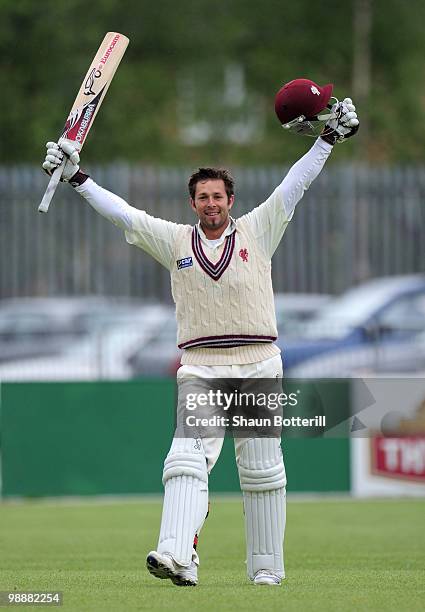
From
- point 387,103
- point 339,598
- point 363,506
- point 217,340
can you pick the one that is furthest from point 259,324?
point 387,103

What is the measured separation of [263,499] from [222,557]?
3.00 metres

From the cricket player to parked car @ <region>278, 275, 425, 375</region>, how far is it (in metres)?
8.98


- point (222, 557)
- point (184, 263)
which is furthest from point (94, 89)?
point (222, 557)

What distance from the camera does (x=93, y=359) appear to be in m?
18.2

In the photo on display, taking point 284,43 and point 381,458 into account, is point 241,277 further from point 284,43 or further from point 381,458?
point 284,43

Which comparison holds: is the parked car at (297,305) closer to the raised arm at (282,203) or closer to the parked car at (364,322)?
the parked car at (364,322)

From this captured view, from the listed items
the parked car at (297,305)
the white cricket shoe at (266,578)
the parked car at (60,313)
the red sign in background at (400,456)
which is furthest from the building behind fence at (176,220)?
the white cricket shoe at (266,578)

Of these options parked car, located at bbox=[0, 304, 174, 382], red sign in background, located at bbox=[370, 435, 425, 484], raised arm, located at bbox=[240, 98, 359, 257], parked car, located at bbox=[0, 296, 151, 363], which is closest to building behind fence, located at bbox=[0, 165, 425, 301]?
parked car, located at bbox=[0, 296, 151, 363]

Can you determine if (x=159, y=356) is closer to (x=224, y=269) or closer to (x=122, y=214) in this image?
(x=122, y=214)

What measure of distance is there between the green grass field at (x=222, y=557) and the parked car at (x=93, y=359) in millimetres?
1733

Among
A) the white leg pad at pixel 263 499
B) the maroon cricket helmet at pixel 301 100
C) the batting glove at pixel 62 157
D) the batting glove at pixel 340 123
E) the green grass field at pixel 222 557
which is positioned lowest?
the green grass field at pixel 222 557

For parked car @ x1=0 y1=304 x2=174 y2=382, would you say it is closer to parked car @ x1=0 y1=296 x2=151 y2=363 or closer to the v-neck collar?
parked car @ x1=0 y1=296 x2=151 y2=363

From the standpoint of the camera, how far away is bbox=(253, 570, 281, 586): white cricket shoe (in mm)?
8414

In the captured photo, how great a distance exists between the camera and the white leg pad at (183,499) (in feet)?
26.3
